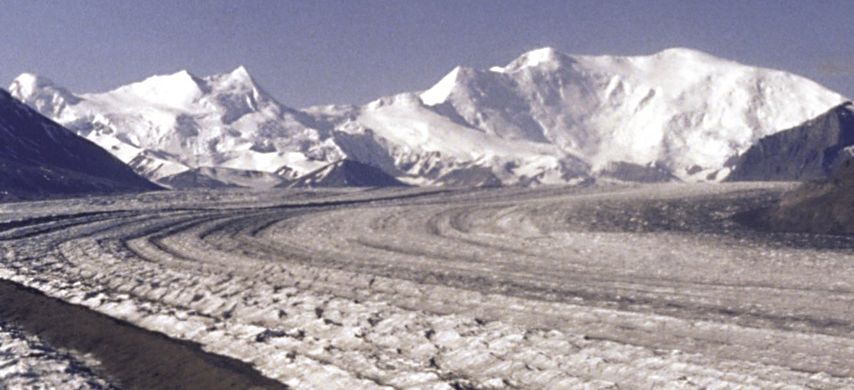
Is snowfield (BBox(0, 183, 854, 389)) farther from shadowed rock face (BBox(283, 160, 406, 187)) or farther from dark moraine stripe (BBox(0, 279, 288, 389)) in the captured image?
shadowed rock face (BBox(283, 160, 406, 187))

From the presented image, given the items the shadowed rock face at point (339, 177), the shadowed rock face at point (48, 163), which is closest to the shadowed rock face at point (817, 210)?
the shadowed rock face at point (48, 163)

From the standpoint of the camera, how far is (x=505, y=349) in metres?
19.4

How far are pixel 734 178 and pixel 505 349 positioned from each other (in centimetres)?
17032

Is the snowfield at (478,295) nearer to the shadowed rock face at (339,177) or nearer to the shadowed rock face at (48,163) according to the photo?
the shadowed rock face at (48,163)

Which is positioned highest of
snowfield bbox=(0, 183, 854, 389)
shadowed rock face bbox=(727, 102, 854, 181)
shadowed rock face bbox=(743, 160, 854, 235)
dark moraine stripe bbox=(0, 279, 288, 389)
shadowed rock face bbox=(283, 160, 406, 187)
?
shadowed rock face bbox=(727, 102, 854, 181)

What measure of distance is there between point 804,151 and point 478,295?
153 metres

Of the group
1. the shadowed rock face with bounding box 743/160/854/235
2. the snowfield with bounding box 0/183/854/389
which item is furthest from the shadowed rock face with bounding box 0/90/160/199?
the shadowed rock face with bounding box 743/160/854/235

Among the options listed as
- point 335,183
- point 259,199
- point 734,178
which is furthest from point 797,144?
point 259,199

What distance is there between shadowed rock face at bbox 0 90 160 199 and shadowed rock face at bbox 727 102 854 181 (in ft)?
333

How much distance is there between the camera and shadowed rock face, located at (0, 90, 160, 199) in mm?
103125

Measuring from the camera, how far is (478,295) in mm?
25734

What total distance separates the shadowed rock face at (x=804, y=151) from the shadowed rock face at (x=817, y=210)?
99.3 metres

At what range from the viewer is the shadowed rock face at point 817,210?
45.8 metres

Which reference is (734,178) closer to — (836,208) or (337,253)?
(836,208)
